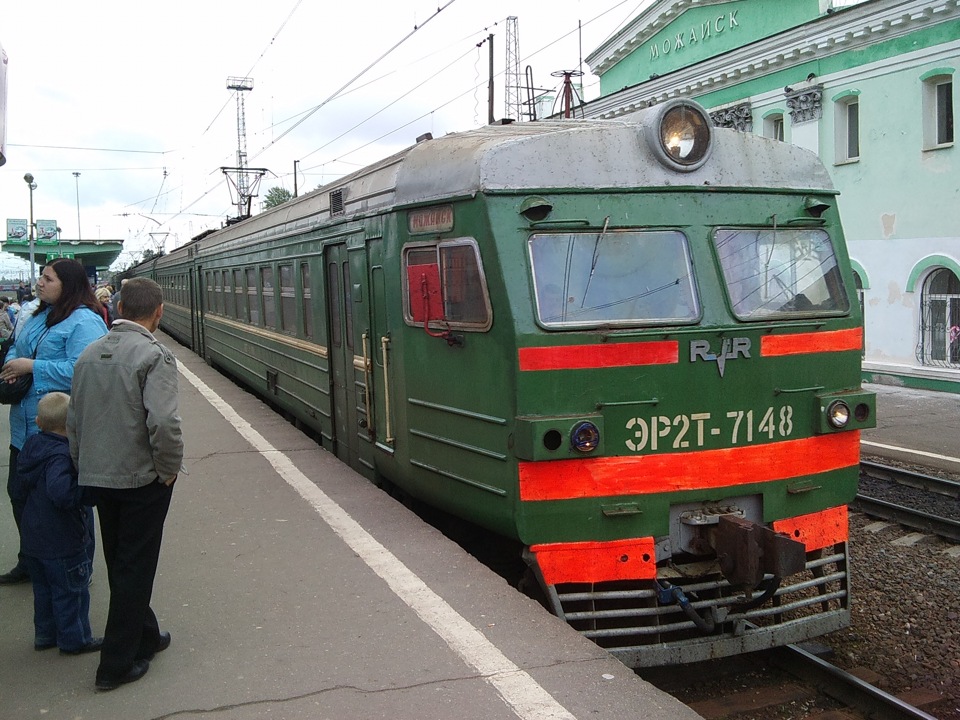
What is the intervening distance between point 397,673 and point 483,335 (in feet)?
6.36

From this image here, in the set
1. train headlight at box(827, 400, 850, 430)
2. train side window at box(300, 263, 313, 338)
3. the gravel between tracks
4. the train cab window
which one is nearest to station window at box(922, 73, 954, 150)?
the gravel between tracks

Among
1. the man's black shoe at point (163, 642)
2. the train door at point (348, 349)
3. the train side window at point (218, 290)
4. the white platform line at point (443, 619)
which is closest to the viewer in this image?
the white platform line at point (443, 619)

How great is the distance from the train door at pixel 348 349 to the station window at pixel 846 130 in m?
13.5

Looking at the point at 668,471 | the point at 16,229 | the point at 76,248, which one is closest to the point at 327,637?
the point at 668,471

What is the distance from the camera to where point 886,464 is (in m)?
11.1

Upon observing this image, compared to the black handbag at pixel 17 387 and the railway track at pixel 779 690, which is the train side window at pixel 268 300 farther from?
the railway track at pixel 779 690

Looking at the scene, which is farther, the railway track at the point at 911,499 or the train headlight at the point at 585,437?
the railway track at the point at 911,499

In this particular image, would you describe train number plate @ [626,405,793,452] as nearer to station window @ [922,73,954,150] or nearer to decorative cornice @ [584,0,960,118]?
station window @ [922,73,954,150]

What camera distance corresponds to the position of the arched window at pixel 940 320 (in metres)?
16.5

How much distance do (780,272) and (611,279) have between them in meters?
1.11

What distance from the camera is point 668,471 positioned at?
196 inches

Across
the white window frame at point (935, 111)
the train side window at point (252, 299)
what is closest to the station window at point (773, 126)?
the white window frame at point (935, 111)

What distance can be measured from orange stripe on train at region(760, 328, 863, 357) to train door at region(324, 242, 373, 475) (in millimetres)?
2949

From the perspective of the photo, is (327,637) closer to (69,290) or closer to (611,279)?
(69,290)
